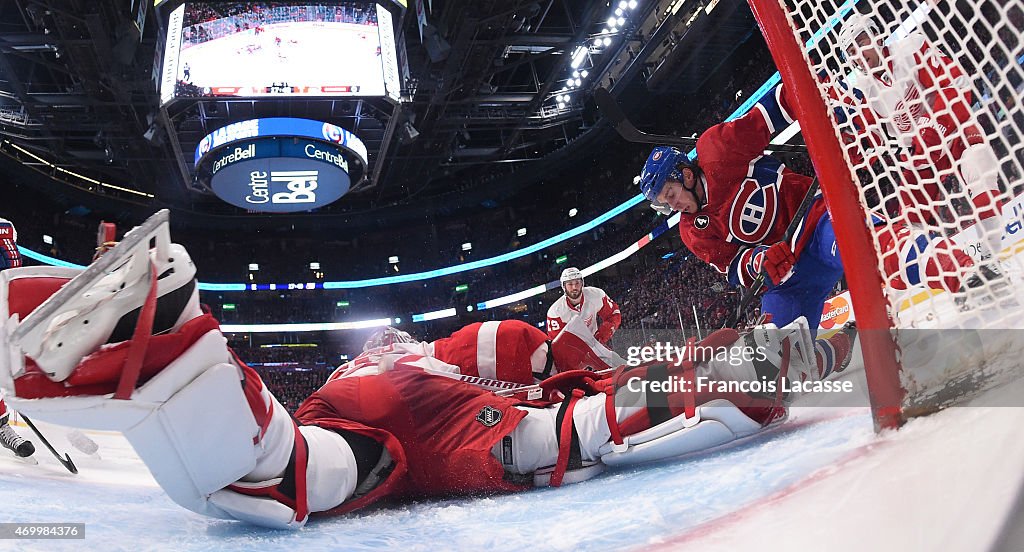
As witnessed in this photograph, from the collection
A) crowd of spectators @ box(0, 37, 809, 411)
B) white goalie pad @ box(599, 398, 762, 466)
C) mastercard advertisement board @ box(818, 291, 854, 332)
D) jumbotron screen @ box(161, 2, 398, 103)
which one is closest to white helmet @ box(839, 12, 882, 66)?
white goalie pad @ box(599, 398, 762, 466)

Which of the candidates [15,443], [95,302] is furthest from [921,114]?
[15,443]

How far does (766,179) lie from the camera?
2295 mm

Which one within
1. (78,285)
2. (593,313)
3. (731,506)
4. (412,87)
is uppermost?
(412,87)

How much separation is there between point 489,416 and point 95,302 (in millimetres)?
908

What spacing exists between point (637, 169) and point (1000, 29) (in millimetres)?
15199

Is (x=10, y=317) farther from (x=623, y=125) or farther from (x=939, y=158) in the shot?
(x=623, y=125)

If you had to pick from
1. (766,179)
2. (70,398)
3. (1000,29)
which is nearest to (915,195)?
(1000,29)

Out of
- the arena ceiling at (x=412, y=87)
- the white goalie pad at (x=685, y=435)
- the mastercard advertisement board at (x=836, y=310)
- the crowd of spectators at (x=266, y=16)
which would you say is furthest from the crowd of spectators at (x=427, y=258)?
the white goalie pad at (x=685, y=435)

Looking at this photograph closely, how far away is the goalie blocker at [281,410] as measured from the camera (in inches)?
39.5

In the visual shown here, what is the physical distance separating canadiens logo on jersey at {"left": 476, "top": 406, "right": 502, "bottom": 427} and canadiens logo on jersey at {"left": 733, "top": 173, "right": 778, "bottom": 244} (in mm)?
1280

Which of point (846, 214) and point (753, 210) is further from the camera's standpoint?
point (753, 210)

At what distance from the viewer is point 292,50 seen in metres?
8.70

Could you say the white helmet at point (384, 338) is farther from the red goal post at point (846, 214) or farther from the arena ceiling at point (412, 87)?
the arena ceiling at point (412, 87)

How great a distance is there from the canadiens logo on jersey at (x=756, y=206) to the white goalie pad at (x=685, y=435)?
103cm
